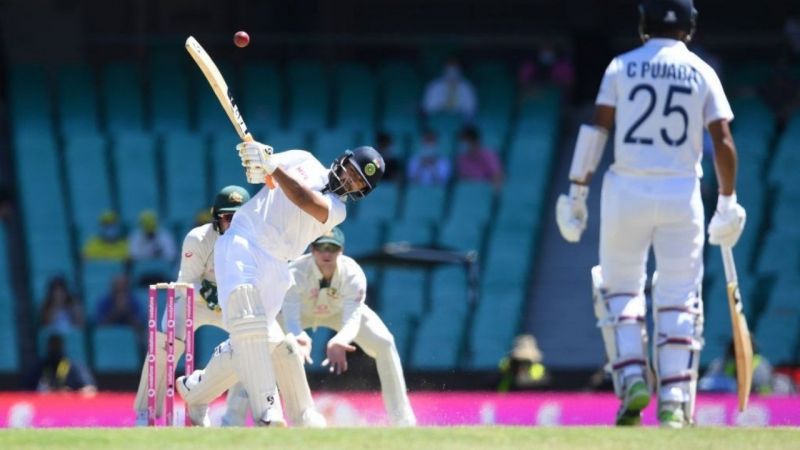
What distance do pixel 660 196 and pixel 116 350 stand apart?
32.0 ft

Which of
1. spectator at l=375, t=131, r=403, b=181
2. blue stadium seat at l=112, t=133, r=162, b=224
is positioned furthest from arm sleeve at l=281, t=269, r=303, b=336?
blue stadium seat at l=112, t=133, r=162, b=224

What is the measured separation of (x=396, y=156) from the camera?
64.0 feet

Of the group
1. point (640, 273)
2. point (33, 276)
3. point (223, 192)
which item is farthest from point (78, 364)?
point (640, 273)

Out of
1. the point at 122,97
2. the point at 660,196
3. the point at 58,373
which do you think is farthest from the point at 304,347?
the point at 122,97

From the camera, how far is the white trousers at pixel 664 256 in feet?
27.7

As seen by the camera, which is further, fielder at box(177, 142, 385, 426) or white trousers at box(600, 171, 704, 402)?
fielder at box(177, 142, 385, 426)

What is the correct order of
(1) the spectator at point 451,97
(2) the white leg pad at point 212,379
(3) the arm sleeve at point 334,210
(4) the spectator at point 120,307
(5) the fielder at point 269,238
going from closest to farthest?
(5) the fielder at point 269,238, (3) the arm sleeve at point 334,210, (2) the white leg pad at point 212,379, (4) the spectator at point 120,307, (1) the spectator at point 451,97

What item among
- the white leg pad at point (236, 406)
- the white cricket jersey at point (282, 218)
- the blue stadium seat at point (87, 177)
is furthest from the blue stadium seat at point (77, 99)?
the white cricket jersey at point (282, 218)

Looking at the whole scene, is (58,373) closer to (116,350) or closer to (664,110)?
(116,350)

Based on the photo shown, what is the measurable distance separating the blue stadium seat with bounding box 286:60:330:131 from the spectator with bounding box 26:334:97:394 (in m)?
4.90

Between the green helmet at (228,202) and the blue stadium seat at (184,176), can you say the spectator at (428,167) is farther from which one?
the green helmet at (228,202)

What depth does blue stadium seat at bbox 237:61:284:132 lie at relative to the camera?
20406 mm

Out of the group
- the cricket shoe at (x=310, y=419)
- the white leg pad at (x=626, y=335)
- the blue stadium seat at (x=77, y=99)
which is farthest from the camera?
the blue stadium seat at (x=77, y=99)

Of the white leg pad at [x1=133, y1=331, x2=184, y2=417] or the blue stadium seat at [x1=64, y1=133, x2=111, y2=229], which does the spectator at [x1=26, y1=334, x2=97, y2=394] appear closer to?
the blue stadium seat at [x1=64, y1=133, x2=111, y2=229]
